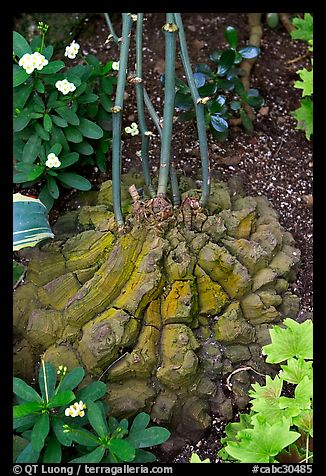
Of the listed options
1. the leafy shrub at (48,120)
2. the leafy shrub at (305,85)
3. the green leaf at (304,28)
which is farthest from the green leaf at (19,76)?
the green leaf at (304,28)

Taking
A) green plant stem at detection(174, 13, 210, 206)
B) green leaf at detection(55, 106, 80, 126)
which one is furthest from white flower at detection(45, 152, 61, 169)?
green plant stem at detection(174, 13, 210, 206)

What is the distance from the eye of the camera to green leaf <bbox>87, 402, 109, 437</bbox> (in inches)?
61.8

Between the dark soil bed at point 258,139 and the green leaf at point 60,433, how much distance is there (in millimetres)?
781

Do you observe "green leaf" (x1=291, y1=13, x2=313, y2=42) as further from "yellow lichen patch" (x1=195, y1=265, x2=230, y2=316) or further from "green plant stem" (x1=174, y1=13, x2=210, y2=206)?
"yellow lichen patch" (x1=195, y1=265, x2=230, y2=316)

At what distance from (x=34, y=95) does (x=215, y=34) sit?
37.3 inches

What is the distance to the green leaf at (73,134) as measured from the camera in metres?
2.07

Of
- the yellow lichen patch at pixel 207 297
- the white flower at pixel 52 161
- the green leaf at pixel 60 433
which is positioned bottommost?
the green leaf at pixel 60 433

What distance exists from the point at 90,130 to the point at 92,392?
2.75 feet

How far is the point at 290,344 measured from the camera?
1647mm

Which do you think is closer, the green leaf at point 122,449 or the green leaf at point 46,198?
the green leaf at point 122,449

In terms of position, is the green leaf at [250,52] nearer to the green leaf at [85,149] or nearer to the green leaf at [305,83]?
the green leaf at [305,83]

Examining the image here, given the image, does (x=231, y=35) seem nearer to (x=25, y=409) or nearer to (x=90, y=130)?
(x=90, y=130)

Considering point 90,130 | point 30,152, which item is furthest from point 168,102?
point 30,152

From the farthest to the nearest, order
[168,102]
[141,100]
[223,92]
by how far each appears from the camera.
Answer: [223,92]
[141,100]
[168,102]
